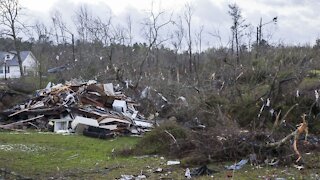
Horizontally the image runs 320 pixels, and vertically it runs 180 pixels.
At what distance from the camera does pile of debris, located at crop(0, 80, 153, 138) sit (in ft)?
53.7

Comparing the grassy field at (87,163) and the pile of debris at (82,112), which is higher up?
the pile of debris at (82,112)

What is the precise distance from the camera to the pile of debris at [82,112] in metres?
16.4

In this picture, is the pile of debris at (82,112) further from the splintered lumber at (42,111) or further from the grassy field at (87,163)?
the grassy field at (87,163)

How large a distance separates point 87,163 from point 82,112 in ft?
24.9

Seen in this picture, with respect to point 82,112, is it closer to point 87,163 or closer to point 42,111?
point 42,111

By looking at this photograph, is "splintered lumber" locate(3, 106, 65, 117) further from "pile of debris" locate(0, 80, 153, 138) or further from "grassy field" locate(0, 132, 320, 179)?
"grassy field" locate(0, 132, 320, 179)

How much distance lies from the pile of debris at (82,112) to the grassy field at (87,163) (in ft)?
6.14

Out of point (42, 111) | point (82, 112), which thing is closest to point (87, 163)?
point (82, 112)

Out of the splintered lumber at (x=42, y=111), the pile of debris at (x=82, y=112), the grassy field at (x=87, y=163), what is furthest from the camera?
the splintered lumber at (x=42, y=111)

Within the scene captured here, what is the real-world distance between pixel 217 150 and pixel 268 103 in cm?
→ 479

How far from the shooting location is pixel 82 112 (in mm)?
17969

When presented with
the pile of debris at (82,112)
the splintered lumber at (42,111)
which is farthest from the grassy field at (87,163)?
the splintered lumber at (42,111)

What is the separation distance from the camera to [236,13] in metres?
32.3

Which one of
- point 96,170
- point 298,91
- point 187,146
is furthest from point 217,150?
point 298,91
